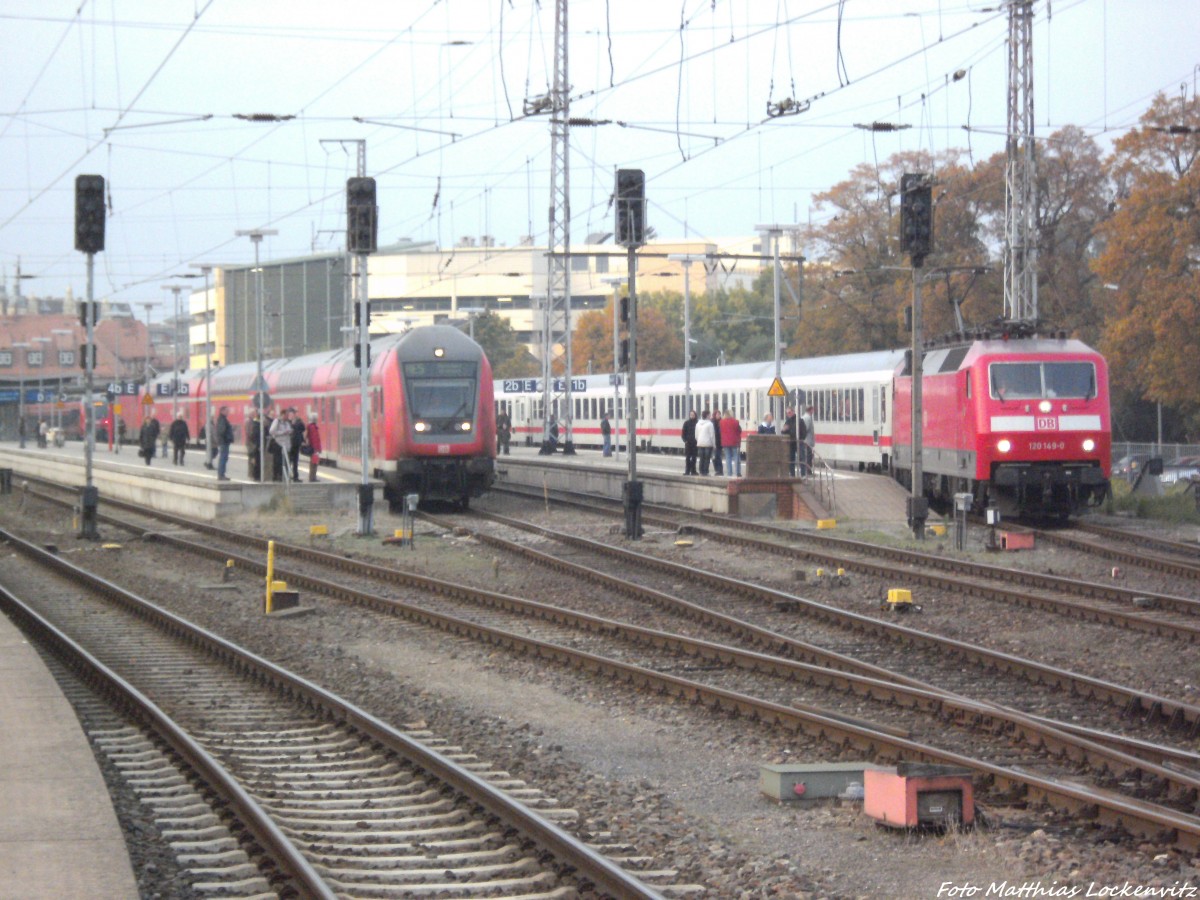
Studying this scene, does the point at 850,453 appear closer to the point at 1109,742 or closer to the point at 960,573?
the point at 960,573

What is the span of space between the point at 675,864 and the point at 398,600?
39.0ft

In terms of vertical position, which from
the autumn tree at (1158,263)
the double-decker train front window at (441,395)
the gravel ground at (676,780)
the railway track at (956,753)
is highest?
the autumn tree at (1158,263)

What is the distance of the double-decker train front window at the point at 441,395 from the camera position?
103 feet

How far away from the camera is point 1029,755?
9984 millimetres

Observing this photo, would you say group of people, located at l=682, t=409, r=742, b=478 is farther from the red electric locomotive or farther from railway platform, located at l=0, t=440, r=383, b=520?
the red electric locomotive

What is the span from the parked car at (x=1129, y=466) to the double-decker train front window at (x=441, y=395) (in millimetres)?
15562

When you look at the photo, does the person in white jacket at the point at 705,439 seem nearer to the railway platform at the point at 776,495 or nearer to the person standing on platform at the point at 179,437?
the railway platform at the point at 776,495

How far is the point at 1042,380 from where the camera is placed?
1033 inches

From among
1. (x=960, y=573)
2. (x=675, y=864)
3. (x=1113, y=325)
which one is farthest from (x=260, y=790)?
(x=1113, y=325)

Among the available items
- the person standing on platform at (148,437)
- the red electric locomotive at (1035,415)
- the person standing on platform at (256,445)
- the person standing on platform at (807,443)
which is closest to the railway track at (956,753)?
the red electric locomotive at (1035,415)

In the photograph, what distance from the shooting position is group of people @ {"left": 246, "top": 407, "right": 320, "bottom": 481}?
33.6 metres

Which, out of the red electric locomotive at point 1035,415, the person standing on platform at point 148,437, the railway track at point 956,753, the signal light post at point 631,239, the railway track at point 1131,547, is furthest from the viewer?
the person standing on platform at point 148,437

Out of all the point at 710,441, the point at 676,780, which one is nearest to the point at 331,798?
the point at 676,780

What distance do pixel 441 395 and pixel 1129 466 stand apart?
694 inches
